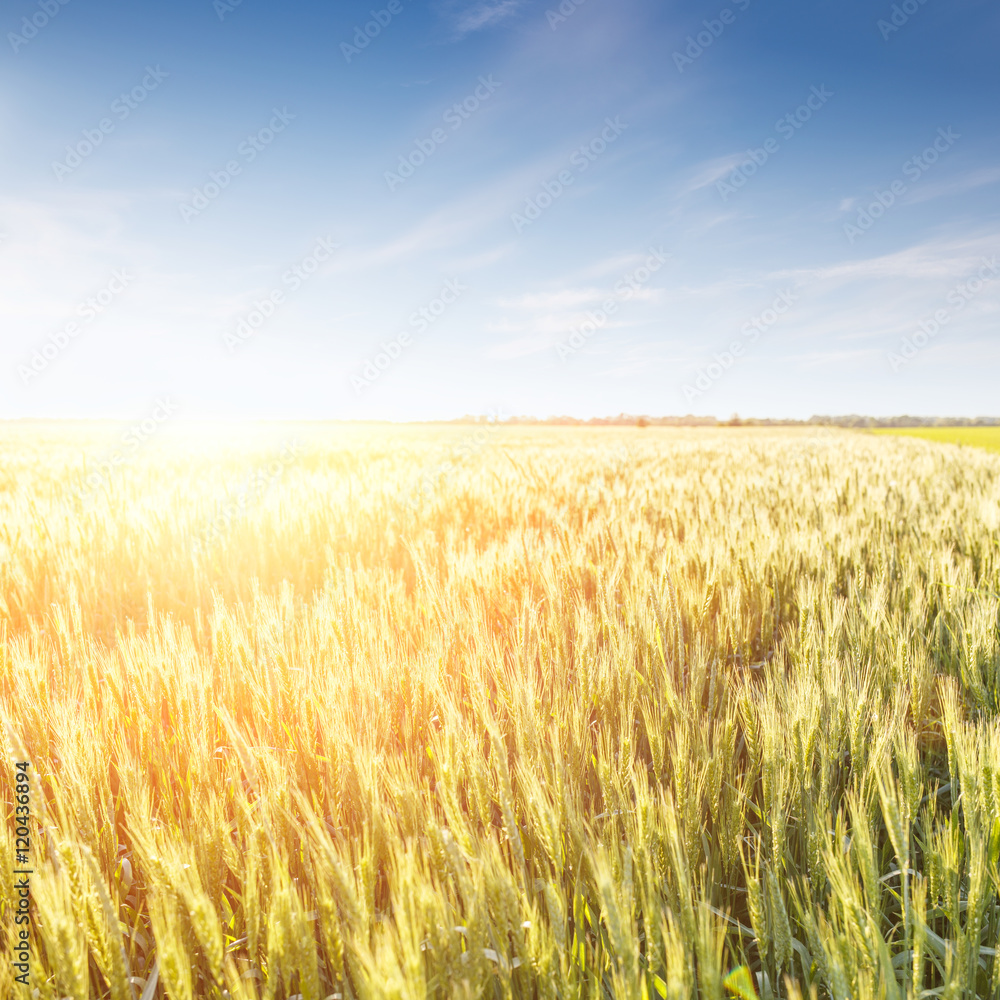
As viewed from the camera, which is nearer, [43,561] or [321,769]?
[321,769]

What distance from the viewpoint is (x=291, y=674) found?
1.39 m

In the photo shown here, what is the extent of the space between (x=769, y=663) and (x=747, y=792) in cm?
76

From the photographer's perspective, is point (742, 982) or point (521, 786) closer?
point (742, 982)

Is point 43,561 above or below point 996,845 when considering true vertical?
above

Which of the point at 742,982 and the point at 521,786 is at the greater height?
the point at 521,786

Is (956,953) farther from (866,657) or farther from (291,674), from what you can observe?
(291,674)

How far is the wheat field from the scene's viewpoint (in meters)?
0.72

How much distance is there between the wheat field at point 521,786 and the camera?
72cm

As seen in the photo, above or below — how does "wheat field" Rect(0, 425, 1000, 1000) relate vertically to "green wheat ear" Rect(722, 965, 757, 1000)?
above

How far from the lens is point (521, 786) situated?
0.97 m

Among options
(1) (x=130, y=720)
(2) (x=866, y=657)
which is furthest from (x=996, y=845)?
(1) (x=130, y=720)

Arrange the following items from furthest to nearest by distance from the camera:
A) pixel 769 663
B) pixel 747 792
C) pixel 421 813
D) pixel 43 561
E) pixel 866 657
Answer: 1. pixel 43 561
2. pixel 769 663
3. pixel 866 657
4. pixel 747 792
5. pixel 421 813

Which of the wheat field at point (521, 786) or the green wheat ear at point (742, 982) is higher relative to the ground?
the wheat field at point (521, 786)

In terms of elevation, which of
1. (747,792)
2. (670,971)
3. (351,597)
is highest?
(351,597)
